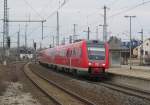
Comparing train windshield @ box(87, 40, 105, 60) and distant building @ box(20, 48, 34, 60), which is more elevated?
distant building @ box(20, 48, 34, 60)

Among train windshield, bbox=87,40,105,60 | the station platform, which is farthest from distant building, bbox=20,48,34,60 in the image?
train windshield, bbox=87,40,105,60

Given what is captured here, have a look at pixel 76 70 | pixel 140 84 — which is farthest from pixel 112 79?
pixel 140 84

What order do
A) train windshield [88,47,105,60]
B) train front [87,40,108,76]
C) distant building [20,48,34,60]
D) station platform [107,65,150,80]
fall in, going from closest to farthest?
train front [87,40,108,76]
train windshield [88,47,105,60]
station platform [107,65,150,80]
distant building [20,48,34,60]

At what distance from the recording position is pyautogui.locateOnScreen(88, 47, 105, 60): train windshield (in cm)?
3156

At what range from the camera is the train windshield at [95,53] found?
31562 millimetres

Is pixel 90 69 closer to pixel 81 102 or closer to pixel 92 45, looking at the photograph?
pixel 92 45

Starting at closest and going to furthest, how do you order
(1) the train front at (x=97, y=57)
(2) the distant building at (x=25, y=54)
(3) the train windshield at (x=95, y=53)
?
(1) the train front at (x=97, y=57) < (3) the train windshield at (x=95, y=53) < (2) the distant building at (x=25, y=54)

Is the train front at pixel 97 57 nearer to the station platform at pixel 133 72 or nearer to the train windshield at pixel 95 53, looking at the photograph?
the train windshield at pixel 95 53

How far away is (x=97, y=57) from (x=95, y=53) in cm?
35

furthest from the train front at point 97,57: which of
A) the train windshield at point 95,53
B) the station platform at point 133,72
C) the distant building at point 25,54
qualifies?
the distant building at point 25,54

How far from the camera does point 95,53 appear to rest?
3170cm

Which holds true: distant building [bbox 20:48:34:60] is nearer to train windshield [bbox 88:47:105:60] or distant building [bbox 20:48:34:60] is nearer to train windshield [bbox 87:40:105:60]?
train windshield [bbox 87:40:105:60]

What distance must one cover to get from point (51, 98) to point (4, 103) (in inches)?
111

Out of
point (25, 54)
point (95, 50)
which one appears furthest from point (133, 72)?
point (25, 54)
